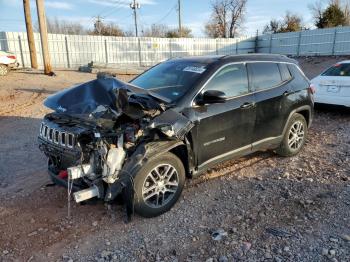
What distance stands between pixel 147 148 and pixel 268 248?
1.63 metres

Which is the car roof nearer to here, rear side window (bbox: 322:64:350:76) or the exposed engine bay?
the exposed engine bay

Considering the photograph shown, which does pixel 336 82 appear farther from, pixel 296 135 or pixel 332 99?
pixel 296 135

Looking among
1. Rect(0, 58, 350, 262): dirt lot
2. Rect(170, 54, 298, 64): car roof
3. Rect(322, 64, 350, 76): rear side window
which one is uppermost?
Rect(170, 54, 298, 64): car roof

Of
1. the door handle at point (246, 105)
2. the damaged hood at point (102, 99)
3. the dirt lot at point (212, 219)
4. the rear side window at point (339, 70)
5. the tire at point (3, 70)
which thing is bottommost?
the dirt lot at point (212, 219)

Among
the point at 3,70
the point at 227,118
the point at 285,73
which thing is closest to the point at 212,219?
the point at 227,118

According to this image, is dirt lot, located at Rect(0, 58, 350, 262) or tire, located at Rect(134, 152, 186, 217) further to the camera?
tire, located at Rect(134, 152, 186, 217)

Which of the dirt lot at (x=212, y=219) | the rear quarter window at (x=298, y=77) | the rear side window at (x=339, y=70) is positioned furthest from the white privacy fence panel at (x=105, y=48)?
the rear quarter window at (x=298, y=77)

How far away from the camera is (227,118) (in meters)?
4.37

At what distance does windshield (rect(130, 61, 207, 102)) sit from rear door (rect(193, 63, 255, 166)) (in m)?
0.26

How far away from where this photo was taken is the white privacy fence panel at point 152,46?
75.0ft

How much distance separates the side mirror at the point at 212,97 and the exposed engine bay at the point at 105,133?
468mm

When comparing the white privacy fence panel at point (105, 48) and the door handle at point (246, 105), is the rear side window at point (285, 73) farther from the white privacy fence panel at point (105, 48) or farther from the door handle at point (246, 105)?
the white privacy fence panel at point (105, 48)

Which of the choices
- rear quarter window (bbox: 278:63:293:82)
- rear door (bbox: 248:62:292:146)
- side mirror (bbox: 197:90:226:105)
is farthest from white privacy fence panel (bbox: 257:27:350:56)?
side mirror (bbox: 197:90:226:105)

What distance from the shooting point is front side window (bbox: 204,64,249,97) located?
4367mm
